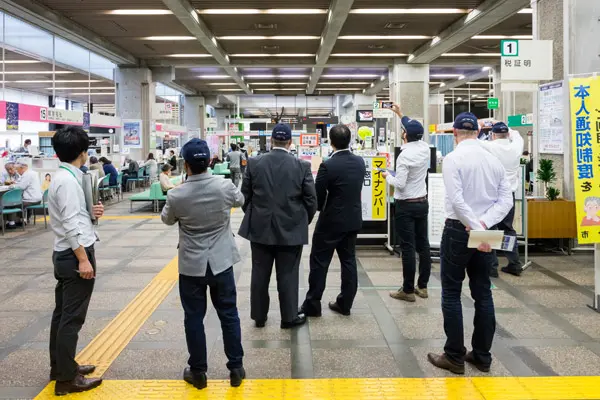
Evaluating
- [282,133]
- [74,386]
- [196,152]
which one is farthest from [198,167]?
[74,386]

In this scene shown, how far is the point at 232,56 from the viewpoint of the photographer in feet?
65.4

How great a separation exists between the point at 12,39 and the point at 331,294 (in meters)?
12.0

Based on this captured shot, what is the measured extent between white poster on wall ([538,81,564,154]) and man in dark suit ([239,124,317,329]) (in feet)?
16.2

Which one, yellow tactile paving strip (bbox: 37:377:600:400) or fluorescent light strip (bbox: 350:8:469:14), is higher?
fluorescent light strip (bbox: 350:8:469:14)

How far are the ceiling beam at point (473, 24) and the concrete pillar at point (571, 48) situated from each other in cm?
504

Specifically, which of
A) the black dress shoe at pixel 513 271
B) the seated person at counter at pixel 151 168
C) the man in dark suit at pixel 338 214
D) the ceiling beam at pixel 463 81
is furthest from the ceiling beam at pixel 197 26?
the ceiling beam at pixel 463 81

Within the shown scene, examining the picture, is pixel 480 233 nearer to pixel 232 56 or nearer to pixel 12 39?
pixel 12 39

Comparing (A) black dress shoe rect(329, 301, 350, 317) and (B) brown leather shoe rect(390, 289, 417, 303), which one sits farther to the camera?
(B) brown leather shoe rect(390, 289, 417, 303)

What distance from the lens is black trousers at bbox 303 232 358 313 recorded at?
449cm

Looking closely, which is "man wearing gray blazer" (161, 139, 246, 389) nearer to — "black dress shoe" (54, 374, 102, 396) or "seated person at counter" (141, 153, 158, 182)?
"black dress shoe" (54, 374, 102, 396)

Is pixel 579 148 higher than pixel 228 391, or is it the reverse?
pixel 579 148

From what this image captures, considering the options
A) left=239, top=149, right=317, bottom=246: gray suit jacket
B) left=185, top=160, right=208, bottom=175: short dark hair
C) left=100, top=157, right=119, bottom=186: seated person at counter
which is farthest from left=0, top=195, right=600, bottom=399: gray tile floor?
left=100, top=157, right=119, bottom=186: seated person at counter

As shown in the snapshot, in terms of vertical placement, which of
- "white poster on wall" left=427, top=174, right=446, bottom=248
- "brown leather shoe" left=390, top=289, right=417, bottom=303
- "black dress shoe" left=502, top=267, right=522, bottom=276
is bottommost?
"brown leather shoe" left=390, top=289, right=417, bottom=303

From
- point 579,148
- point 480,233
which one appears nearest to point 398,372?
point 480,233
